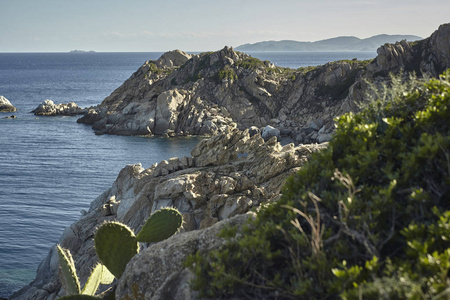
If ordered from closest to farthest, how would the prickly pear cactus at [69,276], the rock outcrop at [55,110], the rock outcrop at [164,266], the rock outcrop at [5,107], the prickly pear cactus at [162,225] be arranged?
the rock outcrop at [164,266] < the prickly pear cactus at [69,276] < the prickly pear cactus at [162,225] < the rock outcrop at [55,110] < the rock outcrop at [5,107]

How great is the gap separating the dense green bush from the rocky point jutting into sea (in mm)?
901

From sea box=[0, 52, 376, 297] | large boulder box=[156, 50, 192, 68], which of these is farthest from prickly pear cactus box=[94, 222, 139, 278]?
large boulder box=[156, 50, 192, 68]

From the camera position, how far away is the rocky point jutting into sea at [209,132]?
6902mm

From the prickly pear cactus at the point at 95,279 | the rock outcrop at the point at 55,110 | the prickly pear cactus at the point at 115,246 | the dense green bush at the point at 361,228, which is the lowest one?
the rock outcrop at the point at 55,110

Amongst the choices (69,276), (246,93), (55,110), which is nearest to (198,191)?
(69,276)

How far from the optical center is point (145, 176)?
26.2 meters

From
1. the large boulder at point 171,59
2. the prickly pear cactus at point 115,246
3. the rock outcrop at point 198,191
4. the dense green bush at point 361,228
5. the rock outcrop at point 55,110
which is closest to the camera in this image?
the dense green bush at point 361,228

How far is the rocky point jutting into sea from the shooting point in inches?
272

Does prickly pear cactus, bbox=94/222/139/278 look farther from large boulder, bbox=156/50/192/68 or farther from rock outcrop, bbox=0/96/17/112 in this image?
large boulder, bbox=156/50/192/68

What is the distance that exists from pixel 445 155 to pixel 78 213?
3826cm

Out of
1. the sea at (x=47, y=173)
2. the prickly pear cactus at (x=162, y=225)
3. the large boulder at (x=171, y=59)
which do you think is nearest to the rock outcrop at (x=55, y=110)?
the sea at (x=47, y=173)

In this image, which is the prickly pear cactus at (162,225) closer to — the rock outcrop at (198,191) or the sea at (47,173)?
the rock outcrop at (198,191)

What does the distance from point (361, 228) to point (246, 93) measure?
86280 millimetres

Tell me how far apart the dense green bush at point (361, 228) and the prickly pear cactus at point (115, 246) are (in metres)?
3.35
